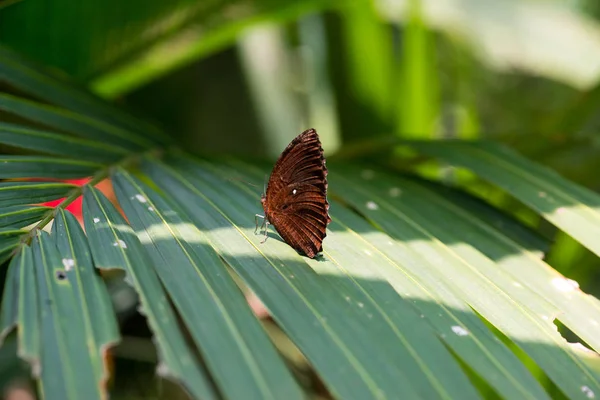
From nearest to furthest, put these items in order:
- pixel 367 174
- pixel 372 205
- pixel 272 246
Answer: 1. pixel 272 246
2. pixel 372 205
3. pixel 367 174

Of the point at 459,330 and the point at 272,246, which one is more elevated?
the point at 272,246

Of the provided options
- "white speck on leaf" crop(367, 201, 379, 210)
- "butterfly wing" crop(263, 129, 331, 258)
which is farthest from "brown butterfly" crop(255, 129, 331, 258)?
"white speck on leaf" crop(367, 201, 379, 210)

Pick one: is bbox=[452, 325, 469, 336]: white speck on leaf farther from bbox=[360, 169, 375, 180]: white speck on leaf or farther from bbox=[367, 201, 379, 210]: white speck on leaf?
bbox=[360, 169, 375, 180]: white speck on leaf

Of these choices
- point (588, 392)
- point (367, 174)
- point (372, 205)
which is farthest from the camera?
point (367, 174)

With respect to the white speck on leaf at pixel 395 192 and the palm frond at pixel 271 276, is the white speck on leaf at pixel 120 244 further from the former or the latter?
the white speck on leaf at pixel 395 192

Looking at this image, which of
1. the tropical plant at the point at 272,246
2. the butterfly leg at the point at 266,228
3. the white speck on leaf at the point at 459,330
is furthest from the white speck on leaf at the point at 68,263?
the white speck on leaf at the point at 459,330

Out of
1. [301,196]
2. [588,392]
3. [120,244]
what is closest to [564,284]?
[588,392]

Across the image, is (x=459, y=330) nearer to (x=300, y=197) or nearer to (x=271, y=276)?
(x=271, y=276)

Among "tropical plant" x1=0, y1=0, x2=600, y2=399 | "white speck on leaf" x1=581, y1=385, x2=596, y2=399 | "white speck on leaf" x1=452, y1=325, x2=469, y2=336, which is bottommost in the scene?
"white speck on leaf" x1=581, y1=385, x2=596, y2=399
